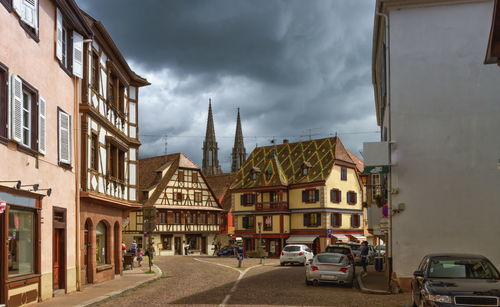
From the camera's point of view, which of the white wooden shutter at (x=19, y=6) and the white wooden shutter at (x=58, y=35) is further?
the white wooden shutter at (x=58, y=35)

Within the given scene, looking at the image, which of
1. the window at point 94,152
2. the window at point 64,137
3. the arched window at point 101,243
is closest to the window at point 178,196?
the arched window at point 101,243

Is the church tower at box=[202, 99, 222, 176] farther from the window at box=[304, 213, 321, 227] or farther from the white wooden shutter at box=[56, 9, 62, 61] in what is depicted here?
→ the white wooden shutter at box=[56, 9, 62, 61]

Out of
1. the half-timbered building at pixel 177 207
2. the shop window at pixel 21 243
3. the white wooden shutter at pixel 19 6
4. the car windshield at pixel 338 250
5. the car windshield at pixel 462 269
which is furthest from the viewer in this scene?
the half-timbered building at pixel 177 207

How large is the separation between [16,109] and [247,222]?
155ft

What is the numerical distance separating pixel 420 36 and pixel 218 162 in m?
105

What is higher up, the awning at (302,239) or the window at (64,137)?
the window at (64,137)

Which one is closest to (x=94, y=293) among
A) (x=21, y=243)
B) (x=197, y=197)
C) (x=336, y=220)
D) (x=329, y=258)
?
(x=21, y=243)

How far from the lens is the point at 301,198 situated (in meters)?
58.0

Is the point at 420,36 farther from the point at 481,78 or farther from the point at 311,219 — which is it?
the point at 311,219

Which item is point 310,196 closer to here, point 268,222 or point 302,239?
point 302,239

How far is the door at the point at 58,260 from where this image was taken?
1828 cm

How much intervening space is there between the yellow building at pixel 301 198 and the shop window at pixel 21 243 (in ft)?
135

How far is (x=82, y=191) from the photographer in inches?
805

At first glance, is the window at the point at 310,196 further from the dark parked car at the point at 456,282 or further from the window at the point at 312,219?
the dark parked car at the point at 456,282
